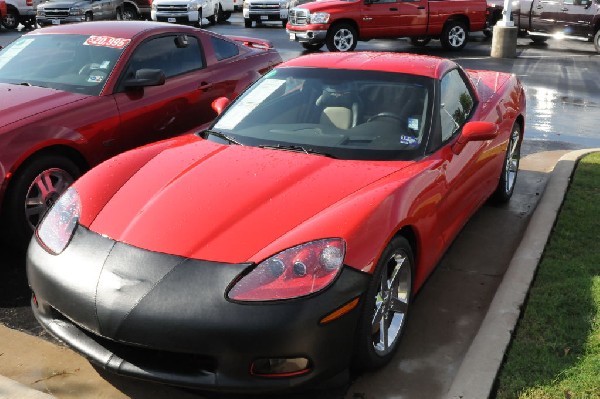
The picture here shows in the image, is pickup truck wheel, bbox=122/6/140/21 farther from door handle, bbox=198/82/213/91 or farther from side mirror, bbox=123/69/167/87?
side mirror, bbox=123/69/167/87

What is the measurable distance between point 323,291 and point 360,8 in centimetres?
1576

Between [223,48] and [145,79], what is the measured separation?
1598mm

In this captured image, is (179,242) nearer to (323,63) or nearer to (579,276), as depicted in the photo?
(323,63)

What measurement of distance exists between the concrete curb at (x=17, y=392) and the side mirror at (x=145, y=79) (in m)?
3.19

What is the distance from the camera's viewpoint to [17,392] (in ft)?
11.3

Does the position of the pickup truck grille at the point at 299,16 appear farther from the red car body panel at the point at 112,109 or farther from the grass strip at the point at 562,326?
the grass strip at the point at 562,326

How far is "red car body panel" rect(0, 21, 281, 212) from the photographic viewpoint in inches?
207

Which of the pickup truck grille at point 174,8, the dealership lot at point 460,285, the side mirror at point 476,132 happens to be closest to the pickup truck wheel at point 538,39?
the dealership lot at point 460,285

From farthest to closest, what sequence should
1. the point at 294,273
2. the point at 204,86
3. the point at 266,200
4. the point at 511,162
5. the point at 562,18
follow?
1. the point at 562,18
2. the point at 204,86
3. the point at 511,162
4. the point at 266,200
5. the point at 294,273

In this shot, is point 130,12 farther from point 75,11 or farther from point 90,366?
point 90,366

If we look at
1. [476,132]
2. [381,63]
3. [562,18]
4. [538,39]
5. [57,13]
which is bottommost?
[538,39]

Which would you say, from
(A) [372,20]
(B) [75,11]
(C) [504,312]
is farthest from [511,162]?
(B) [75,11]

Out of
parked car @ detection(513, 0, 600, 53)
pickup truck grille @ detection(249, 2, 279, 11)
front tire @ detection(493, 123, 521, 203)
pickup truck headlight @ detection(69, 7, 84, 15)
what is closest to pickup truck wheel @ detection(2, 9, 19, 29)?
A: pickup truck headlight @ detection(69, 7, 84, 15)

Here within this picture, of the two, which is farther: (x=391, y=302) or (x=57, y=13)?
(x=57, y=13)
